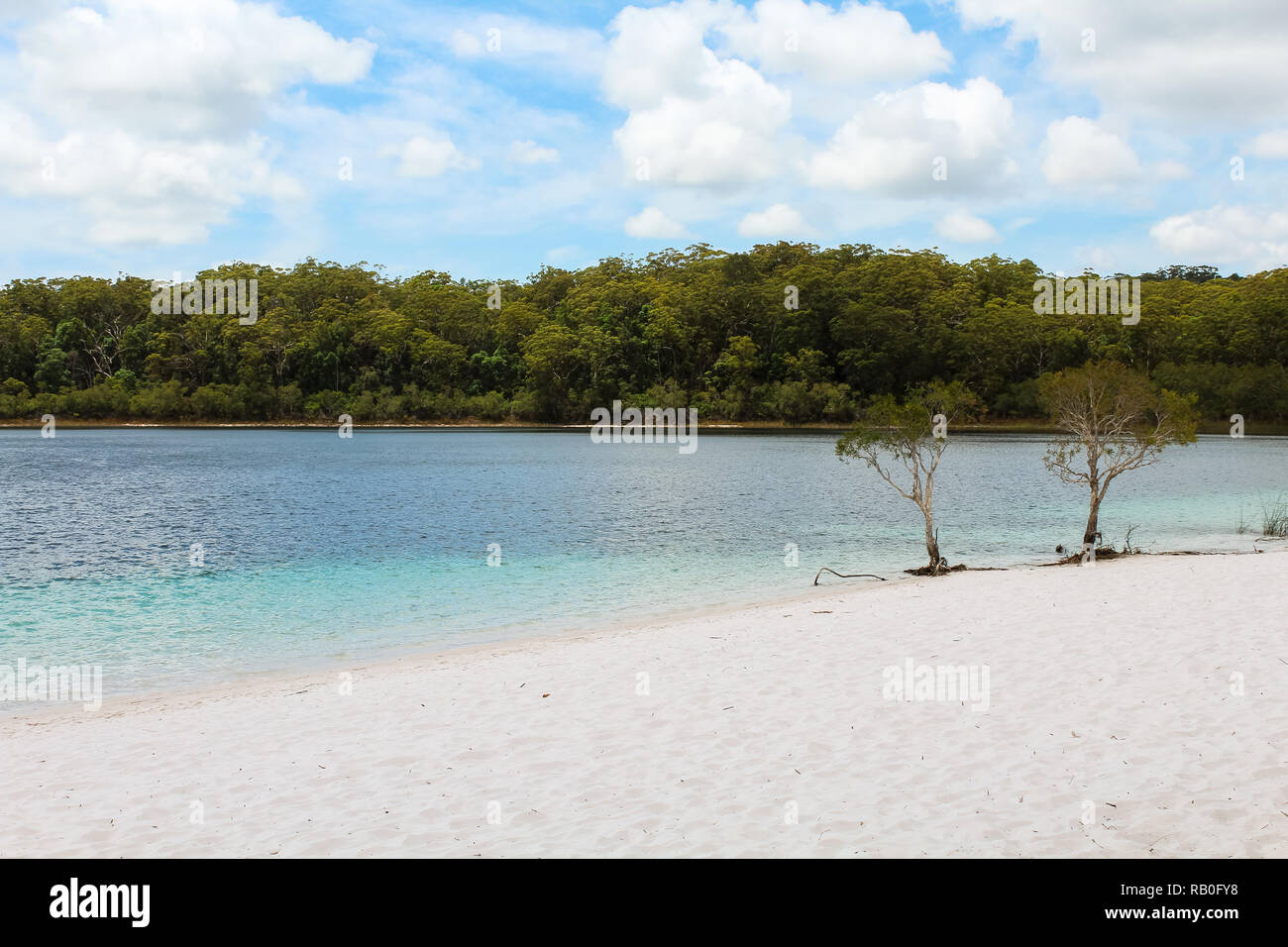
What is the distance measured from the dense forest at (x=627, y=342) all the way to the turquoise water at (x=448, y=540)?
61.8m

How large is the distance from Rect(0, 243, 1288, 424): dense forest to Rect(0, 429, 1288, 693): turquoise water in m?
61.8

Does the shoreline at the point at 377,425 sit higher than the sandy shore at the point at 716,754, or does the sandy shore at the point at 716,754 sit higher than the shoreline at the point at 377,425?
the shoreline at the point at 377,425

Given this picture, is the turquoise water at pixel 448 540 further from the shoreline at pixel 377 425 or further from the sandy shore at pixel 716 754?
the shoreline at pixel 377 425

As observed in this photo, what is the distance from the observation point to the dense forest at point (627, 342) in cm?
11981

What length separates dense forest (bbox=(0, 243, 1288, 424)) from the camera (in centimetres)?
11981

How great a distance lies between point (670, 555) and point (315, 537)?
12.2 meters

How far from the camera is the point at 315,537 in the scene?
97.7ft

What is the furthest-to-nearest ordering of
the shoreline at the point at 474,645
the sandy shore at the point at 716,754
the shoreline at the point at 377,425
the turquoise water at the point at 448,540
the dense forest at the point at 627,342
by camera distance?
the shoreline at the point at 377,425 → the dense forest at the point at 627,342 → the turquoise water at the point at 448,540 → the shoreline at the point at 474,645 → the sandy shore at the point at 716,754

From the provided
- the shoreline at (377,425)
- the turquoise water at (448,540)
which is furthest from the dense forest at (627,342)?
the turquoise water at (448,540)

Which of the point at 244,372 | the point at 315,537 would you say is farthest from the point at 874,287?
the point at 315,537

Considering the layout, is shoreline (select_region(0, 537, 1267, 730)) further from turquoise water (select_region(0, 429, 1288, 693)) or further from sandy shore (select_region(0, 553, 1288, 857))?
sandy shore (select_region(0, 553, 1288, 857))

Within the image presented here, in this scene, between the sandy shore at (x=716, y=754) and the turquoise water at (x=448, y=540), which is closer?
the sandy shore at (x=716, y=754)

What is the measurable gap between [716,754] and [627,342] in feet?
421

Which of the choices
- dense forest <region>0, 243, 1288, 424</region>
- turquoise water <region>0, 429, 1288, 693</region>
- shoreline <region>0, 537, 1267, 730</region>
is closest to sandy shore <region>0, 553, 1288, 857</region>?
shoreline <region>0, 537, 1267, 730</region>
